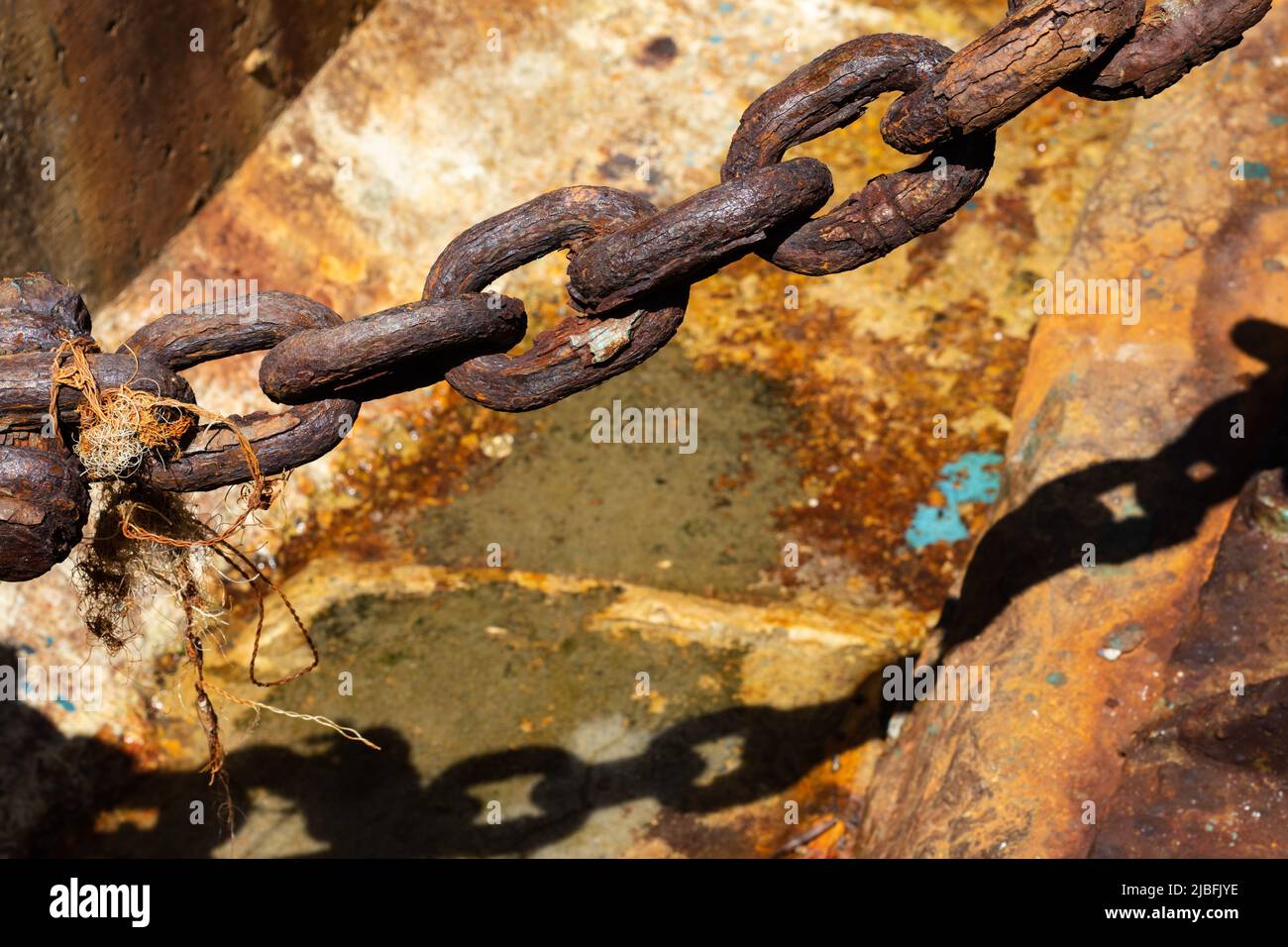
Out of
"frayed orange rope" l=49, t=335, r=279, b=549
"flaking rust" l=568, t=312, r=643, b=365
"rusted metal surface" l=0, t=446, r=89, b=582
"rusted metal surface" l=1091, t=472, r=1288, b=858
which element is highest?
"flaking rust" l=568, t=312, r=643, b=365

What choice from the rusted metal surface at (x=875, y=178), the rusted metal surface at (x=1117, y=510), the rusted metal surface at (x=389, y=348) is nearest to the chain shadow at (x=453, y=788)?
the rusted metal surface at (x=1117, y=510)

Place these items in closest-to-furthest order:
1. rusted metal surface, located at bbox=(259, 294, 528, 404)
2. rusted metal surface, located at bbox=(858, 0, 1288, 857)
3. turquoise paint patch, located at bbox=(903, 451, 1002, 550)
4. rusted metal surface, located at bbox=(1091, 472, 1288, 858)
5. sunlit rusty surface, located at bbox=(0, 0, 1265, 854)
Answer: rusted metal surface, located at bbox=(259, 294, 528, 404)
rusted metal surface, located at bbox=(1091, 472, 1288, 858)
rusted metal surface, located at bbox=(858, 0, 1288, 857)
sunlit rusty surface, located at bbox=(0, 0, 1265, 854)
turquoise paint patch, located at bbox=(903, 451, 1002, 550)

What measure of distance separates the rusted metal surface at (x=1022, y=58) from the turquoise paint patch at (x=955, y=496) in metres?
2.76

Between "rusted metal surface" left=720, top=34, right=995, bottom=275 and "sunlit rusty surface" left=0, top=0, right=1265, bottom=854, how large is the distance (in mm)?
1737

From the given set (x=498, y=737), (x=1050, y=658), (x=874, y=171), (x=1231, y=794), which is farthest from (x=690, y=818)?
(x=874, y=171)

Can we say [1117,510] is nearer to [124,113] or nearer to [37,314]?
[37,314]

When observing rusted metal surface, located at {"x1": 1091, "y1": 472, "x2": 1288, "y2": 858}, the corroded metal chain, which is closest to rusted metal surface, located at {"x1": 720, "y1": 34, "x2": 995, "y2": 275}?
the corroded metal chain

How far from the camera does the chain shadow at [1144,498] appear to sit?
354 cm

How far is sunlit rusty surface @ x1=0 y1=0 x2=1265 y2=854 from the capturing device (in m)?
4.05

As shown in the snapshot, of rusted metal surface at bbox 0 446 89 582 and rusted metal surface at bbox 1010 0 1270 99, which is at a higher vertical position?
rusted metal surface at bbox 1010 0 1270 99

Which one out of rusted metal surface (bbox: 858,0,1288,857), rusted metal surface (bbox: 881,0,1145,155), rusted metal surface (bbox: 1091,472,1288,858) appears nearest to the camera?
rusted metal surface (bbox: 881,0,1145,155)

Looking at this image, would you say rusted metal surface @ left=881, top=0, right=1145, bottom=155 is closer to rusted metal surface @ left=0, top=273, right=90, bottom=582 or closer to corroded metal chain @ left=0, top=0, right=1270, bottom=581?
corroded metal chain @ left=0, top=0, right=1270, bottom=581

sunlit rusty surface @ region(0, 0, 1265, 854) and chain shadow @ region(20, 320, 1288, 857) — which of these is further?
sunlit rusty surface @ region(0, 0, 1265, 854)

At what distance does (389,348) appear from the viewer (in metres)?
1.86
